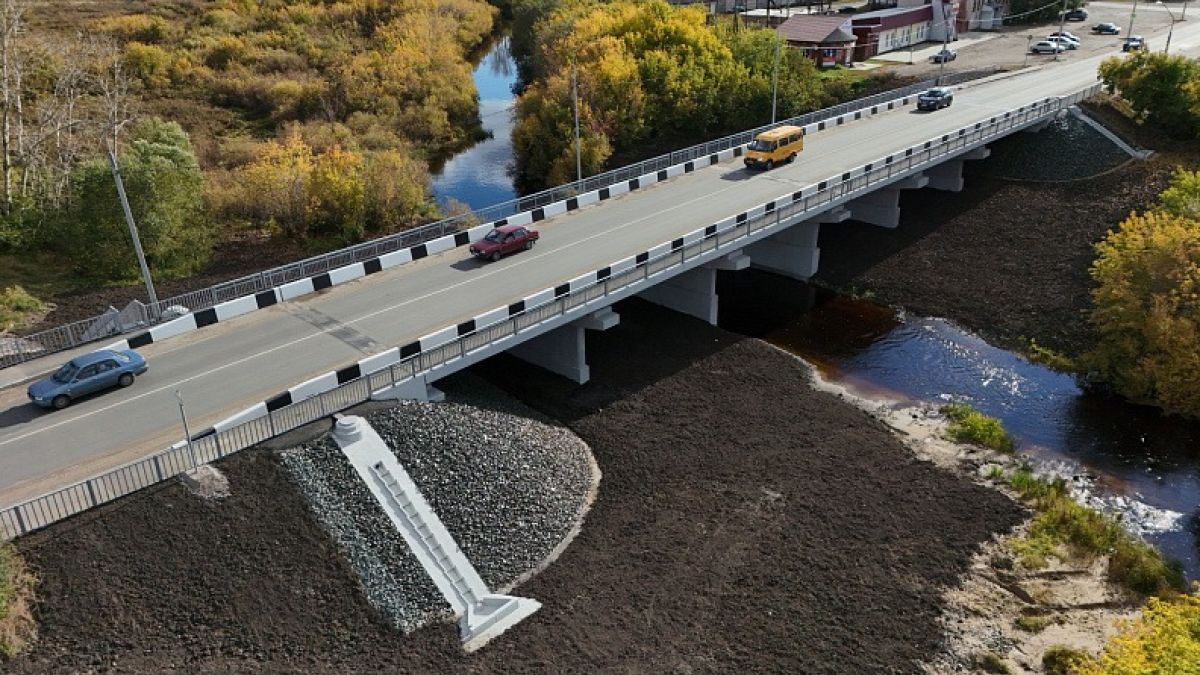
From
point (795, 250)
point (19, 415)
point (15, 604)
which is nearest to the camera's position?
point (15, 604)

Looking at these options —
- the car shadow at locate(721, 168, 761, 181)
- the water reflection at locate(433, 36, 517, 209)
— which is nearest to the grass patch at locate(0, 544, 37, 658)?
the car shadow at locate(721, 168, 761, 181)

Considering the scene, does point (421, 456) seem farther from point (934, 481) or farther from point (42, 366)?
point (934, 481)

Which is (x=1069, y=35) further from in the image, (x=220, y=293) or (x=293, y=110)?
(x=220, y=293)

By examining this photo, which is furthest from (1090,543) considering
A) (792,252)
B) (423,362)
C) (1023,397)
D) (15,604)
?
(15,604)

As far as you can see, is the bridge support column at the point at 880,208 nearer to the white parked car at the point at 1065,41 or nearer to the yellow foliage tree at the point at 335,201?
the yellow foliage tree at the point at 335,201

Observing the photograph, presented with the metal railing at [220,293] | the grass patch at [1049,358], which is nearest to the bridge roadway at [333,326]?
the metal railing at [220,293]

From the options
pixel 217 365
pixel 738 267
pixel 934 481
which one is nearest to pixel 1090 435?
pixel 934 481
